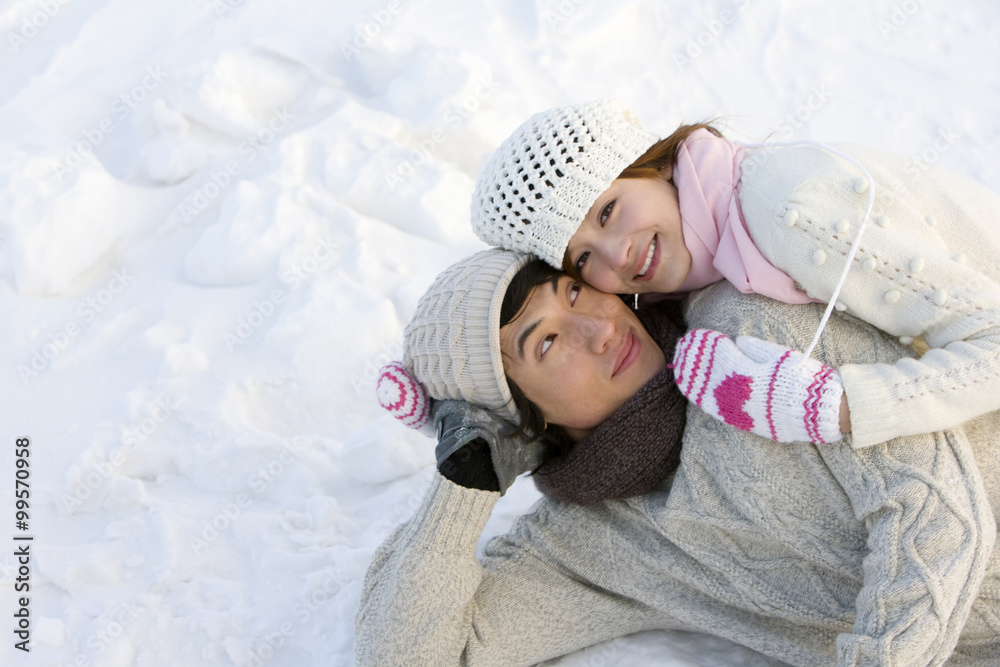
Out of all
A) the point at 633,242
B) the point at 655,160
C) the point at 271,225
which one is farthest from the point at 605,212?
the point at 271,225

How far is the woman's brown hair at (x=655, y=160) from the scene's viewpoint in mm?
2154

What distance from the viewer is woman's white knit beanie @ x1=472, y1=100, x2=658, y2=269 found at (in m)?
2.08

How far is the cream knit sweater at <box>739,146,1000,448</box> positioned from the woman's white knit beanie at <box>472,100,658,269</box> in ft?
1.16

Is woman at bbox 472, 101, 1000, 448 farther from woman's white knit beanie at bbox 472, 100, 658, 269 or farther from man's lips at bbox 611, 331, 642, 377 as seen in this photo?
man's lips at bbox 611, 331, 642, 377

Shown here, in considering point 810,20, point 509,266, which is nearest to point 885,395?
point 509,266

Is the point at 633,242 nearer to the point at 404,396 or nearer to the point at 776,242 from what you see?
the point at 776,242

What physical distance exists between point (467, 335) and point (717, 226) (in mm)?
676

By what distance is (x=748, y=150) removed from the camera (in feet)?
6.99

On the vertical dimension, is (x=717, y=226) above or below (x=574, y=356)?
above

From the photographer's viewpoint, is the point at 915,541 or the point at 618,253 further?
the point at 618,253

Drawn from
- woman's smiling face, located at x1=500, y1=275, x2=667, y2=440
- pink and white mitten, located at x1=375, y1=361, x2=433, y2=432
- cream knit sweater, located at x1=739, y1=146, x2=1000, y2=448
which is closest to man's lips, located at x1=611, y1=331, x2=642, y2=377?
woman's smiling face, located at x1=500, y1=275, x2=667, y2=440

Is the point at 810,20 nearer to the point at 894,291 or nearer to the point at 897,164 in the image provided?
the point at 897,164

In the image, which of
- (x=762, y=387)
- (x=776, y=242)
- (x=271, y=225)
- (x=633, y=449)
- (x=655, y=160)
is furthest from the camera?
(x=271, y=225)

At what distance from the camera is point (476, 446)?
6.59 feet
